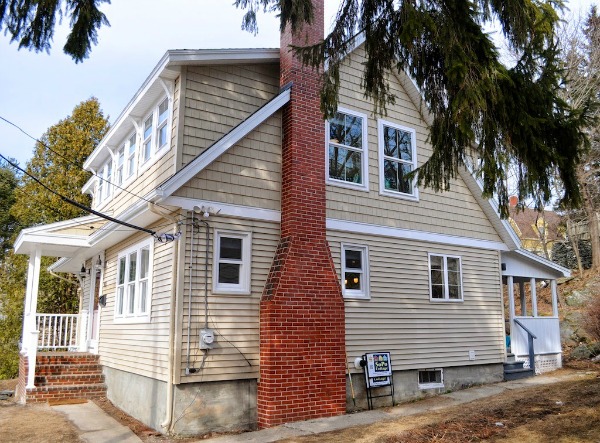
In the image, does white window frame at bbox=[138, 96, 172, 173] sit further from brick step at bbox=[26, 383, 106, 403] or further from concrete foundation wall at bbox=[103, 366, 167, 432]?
brick step at bbox=[26, 383, 106, 403]

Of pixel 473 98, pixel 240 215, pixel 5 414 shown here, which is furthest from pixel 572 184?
pixel 5 414

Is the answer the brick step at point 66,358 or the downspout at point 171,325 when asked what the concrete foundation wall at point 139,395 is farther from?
the brick step at point 66,358

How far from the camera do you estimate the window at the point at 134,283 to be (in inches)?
407

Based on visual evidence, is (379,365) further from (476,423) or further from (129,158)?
(129,158)

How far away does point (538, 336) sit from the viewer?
1437 cm

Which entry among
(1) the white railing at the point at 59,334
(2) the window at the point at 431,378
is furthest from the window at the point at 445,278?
(1) the white railing at the point at 59,334

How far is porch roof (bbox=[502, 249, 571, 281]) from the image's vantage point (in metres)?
14.4

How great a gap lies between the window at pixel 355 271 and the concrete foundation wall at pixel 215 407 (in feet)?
9.44

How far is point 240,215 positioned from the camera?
947 cm

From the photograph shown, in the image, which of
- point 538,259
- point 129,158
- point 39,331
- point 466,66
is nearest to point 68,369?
point 39,331

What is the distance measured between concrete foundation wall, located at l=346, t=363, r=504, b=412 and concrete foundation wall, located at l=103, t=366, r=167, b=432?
Result: 11.6 ft

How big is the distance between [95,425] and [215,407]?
250 centimetres

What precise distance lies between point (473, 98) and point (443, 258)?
279 inches

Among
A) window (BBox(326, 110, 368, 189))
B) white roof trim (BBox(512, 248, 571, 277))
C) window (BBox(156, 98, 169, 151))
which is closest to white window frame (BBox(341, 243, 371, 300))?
window (BBox(326, 110, 368, 189))
